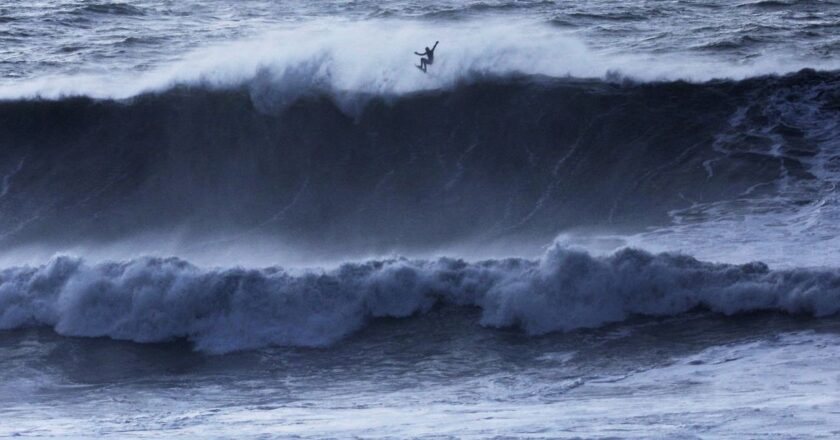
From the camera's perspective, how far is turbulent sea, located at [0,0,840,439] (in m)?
12.9

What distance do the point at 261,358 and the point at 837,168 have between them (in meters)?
8.39

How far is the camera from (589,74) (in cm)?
2114

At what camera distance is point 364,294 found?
15414 millimetres

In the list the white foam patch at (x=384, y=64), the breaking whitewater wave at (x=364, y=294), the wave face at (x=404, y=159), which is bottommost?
the breaking whitewater wave at (x=364, y=294)

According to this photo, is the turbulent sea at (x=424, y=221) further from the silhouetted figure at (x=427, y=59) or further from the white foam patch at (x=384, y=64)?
the silhouetted figure at (x=427, y=59)

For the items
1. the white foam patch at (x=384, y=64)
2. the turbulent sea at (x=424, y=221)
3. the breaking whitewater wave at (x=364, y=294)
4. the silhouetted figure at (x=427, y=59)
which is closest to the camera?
the turbulent sea at (x=424, y=221)

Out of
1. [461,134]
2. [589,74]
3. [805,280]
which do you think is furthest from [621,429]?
[589,74]

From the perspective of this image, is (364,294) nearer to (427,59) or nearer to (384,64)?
(427,59)

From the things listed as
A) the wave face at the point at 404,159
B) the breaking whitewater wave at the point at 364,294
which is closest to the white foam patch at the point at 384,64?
the wave face at the point at 404,159

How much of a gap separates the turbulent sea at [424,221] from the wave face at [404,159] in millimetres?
52

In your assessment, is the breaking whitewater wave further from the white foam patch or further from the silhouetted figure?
the white foam patch

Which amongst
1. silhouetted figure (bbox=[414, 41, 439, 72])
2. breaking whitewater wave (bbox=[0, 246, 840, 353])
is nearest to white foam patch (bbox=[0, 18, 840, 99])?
silhouetted figure (bbox=[414, 41, 439, 72])

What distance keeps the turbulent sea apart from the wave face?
5cm

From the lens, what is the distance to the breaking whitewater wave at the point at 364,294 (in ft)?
48.0
